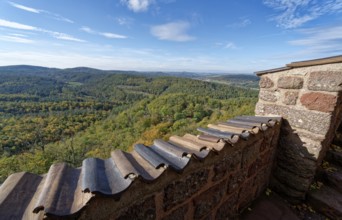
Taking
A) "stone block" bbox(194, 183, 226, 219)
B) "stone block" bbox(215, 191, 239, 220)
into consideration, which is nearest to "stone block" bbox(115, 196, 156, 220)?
"stone block" bbox(194, 183, 226, 219)

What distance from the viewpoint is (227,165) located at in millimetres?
1465

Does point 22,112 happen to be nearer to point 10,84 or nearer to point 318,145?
point 10,84

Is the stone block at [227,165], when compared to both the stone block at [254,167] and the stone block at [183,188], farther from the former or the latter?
the stone block at [254,167]

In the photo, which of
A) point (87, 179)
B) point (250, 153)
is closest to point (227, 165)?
point (250, 153)

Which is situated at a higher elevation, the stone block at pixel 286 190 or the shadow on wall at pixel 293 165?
the shadow on wall at pixel 293 165

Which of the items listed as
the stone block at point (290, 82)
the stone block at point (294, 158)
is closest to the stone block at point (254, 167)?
the stone block at point (294, 158)

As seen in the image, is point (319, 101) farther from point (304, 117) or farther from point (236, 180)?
point (236, 180)

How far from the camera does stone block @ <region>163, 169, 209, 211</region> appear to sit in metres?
1.07

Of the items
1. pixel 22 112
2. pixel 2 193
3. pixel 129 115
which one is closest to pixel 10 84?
pixel 22 112

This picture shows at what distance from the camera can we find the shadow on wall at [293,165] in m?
1.95

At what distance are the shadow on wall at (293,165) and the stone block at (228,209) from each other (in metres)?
0.79

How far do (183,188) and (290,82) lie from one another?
1.66m

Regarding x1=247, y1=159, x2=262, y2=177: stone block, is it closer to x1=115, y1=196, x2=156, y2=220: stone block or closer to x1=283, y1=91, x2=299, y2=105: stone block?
x1=283, y1=91, x2=299, y2=105: stone block

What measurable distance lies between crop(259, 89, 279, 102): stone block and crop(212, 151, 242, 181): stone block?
3.22 ft
